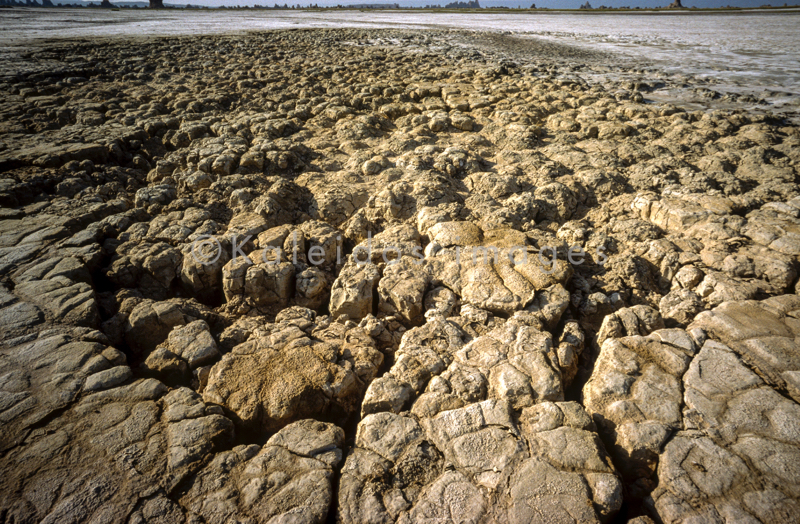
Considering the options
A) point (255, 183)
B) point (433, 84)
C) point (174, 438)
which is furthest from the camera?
point (433, 84)

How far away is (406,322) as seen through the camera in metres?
2.94

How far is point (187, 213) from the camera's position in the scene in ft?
13.2

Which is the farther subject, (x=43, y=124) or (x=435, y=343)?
(x=43, y=124)

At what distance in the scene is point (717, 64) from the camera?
28.3 feet

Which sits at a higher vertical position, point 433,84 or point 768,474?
point 433,84

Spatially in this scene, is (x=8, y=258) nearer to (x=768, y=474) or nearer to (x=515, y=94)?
(x=768, y=474)

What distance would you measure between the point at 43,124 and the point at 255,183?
4.72 m

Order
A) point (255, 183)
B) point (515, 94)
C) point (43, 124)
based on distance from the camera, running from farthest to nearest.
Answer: point (515, 94) → point (43, 124) → point (255, 183)

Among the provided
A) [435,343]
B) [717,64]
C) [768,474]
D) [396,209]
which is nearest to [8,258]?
[396,209]

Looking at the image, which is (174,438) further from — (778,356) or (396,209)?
(778,356)

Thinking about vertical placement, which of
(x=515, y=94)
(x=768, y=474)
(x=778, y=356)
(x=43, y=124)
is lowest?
(x=768, y=474)

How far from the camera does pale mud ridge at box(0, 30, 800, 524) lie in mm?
1789

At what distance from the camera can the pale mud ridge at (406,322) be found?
179cm

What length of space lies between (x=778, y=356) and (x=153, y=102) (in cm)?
893
